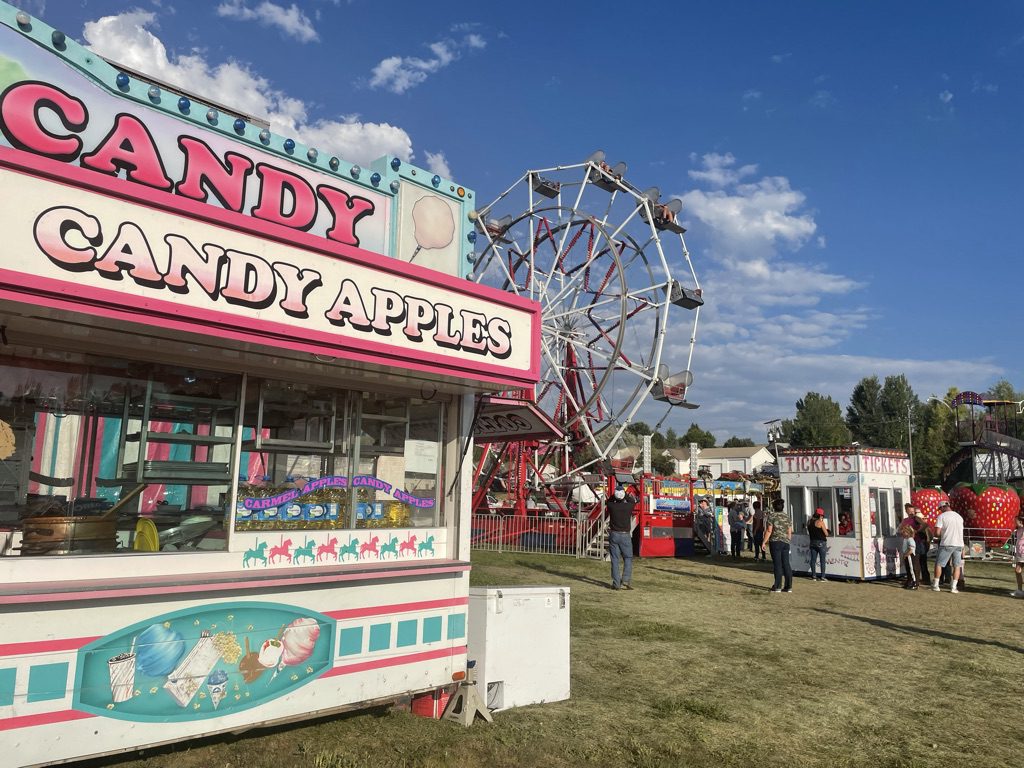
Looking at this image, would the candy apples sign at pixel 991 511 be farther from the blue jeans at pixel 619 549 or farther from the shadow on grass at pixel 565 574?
the blue jeans at pixel 619 549

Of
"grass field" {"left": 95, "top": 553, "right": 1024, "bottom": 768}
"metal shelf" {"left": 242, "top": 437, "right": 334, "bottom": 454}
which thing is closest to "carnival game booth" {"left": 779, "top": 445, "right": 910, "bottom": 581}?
"grass field" {"left": 95, "top": 553, "right": 1024, "bottom": 768}

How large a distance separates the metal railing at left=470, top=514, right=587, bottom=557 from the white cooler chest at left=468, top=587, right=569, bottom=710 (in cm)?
1248

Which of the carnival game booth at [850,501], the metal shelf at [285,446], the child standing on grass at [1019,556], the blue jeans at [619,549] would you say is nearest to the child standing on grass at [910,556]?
the carnival game booth at [850,501]

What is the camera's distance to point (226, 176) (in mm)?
4918

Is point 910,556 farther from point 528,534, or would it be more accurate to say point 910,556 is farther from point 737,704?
point 737,704

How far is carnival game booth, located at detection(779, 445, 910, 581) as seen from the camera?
1441 cm

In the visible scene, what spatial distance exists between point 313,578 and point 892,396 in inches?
3272

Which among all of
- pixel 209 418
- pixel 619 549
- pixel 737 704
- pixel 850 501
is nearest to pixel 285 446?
pixel 209 418

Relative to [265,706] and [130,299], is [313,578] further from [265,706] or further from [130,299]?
[130,299]

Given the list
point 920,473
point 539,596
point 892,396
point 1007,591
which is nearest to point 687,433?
point 892,396

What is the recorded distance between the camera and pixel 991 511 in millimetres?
21609

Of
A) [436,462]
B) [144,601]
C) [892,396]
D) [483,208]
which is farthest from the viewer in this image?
[892,396]

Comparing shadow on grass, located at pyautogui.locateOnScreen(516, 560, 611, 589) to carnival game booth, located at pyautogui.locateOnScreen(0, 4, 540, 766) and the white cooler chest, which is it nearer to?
the white cooler chest

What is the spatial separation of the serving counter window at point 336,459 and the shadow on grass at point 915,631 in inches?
277
